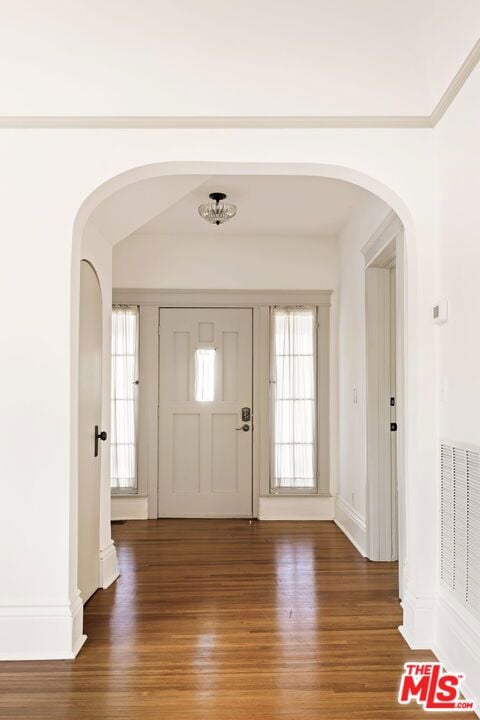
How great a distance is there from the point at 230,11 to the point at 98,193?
3.38ft

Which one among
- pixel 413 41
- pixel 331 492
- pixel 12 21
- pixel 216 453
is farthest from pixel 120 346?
pixel 413 41

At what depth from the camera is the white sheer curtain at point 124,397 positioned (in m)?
6.00

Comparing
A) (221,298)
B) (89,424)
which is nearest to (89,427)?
(89,424)

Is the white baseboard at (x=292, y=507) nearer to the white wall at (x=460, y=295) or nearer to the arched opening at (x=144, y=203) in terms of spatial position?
the arched opening at (x=144, y=203)

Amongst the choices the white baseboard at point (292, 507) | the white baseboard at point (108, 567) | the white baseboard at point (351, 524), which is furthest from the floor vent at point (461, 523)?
the white baseboard at point (292, 507)

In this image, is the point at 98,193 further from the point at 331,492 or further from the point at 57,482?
the point at 331,492

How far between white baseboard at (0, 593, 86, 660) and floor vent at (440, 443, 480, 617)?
5.77 ft

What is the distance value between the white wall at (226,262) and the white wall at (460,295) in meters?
3.02

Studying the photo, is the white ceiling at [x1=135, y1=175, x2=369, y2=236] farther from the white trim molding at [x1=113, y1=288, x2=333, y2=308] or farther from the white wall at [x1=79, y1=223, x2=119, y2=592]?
the white wall at [x1=79, y1=223, x2=119, y2=592]

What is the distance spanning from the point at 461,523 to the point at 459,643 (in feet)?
1.61

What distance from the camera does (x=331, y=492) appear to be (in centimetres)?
599

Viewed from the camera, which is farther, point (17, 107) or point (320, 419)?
point (320, 419)

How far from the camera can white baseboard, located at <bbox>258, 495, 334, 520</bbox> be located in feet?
19.5

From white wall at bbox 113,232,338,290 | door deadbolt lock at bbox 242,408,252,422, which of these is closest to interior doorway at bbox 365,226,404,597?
white wall at bbox 113,232,338,290
